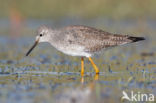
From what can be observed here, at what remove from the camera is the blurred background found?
7.33 m

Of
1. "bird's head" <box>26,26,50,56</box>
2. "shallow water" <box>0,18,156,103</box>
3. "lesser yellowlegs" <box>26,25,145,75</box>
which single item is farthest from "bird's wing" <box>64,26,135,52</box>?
"shallow water" <box>0,18,156,103</box>

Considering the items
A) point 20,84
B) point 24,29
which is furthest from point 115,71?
point 24,29

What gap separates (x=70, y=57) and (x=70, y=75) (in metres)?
2.53

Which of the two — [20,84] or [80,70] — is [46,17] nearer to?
[80,70]

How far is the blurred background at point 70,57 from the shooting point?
733 cm

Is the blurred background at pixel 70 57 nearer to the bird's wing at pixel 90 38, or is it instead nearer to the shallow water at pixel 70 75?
the shallow water at pixel 70 75

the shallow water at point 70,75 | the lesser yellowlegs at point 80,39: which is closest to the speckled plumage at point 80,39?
the lesser yellowlegs at point 80,39

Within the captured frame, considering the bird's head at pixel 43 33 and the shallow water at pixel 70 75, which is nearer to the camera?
the shallow water at pixel 70 75

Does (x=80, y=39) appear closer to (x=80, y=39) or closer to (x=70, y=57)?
(x=80, y=39)

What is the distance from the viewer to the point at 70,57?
37.4ft

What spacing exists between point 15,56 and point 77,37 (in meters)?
3.15

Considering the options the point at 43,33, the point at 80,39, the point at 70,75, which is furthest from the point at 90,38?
the point at 43,33

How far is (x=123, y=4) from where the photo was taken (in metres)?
17.6

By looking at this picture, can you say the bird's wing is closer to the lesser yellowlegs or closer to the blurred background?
the lesser yellowlegs
